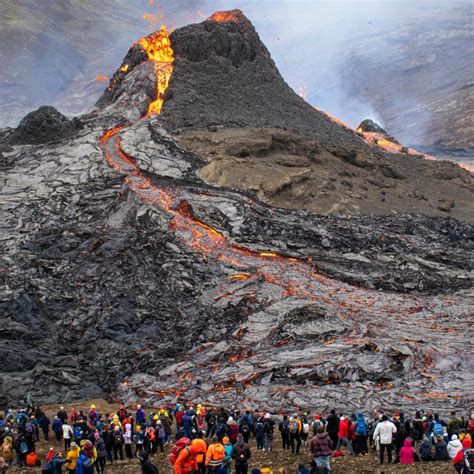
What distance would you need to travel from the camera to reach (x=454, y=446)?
18.2 metres

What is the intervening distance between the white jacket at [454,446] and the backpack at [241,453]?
18.1 ft

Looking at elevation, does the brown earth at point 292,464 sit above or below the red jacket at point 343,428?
below

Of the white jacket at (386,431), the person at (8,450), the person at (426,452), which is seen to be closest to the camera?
the person at (426,452)

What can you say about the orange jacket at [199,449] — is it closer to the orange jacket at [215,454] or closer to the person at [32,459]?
the orange jacket at [215,454]

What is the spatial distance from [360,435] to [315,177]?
4266 centimetres

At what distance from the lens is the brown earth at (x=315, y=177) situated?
191 ft

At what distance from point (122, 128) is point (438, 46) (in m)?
151

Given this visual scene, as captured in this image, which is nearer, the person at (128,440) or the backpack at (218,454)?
the backpack at (218,454)

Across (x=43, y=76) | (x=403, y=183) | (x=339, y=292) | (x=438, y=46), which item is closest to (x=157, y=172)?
(x=339, y=292)

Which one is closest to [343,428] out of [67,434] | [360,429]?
[360,429]

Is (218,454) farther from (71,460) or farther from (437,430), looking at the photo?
(437,430)

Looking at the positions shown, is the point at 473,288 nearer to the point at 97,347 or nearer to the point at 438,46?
the point at 97,347

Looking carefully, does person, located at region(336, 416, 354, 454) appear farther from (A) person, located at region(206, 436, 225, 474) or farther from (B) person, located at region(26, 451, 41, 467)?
(B) person, located at region(26, 451, 41, 467)

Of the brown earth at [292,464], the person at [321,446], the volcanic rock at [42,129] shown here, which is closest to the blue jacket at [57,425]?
the brown earth at [292,464]
